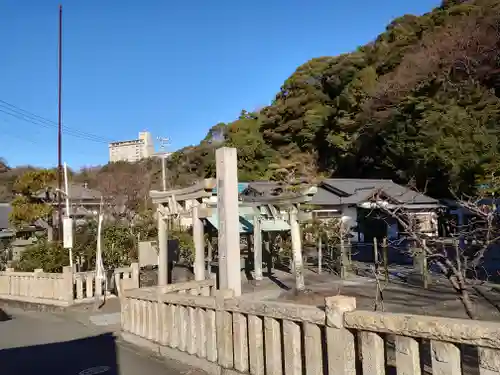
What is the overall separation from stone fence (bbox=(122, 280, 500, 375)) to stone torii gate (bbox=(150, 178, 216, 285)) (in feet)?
1.70

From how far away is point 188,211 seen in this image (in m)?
6.90


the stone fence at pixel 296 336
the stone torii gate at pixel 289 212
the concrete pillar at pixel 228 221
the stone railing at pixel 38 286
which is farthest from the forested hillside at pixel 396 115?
the stone railing at pixel 38 286

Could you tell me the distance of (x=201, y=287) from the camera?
647 centimetres

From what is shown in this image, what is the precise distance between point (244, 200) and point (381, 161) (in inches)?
815

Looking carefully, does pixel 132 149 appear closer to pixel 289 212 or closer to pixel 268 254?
pixel 268 254

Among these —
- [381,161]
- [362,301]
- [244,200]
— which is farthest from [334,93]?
[362,301]

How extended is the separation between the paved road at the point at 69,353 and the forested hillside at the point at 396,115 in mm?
8700

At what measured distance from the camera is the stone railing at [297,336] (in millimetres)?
2643

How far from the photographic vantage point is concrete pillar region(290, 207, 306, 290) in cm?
1155

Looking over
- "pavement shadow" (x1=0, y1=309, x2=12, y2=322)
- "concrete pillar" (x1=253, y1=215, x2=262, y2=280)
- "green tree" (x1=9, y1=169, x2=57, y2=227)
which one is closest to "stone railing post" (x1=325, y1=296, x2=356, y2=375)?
"pavement shadow" (x1=0, y1=309, x2=12, y2=322)

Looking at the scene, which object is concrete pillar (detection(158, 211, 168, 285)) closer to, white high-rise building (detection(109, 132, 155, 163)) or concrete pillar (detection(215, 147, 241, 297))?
concrete pillar (detection(215, 147, 241, 297))

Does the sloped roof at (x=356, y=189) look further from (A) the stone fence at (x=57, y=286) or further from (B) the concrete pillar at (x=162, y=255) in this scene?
(B) the concrete pillar at (x=162, y=255)

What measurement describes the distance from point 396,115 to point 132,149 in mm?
44162

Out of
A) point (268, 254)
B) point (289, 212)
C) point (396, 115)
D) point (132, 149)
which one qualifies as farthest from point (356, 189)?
point (132, 149)
